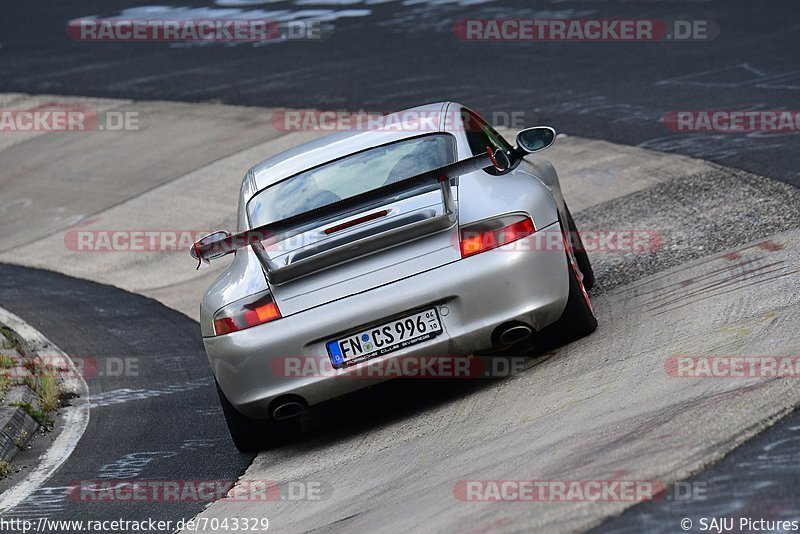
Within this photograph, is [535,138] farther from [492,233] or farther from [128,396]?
[128,396]

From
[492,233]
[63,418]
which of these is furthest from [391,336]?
[63,418]

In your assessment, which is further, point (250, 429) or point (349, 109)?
point (349, 109)

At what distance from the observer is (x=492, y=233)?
234 inches

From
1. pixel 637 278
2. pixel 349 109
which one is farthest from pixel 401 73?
pixel 637 278

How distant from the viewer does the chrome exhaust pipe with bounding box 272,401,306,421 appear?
6.02 meters

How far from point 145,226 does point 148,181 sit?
1776 mm

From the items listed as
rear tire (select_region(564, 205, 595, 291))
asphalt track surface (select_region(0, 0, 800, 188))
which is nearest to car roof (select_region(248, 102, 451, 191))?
rear tire (select_region(564, 205, 595, 291))

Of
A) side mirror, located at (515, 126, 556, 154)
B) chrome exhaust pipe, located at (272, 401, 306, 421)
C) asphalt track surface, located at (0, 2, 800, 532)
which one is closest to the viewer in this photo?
chrome exhaust pipe, located at (272, 401, 306, 421)

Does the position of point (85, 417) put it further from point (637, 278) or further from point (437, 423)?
point (637, 278)

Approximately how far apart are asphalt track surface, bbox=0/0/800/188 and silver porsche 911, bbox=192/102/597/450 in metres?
3.72

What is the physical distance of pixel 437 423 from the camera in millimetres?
5941

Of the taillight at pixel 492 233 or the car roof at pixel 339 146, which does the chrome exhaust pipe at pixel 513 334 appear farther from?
the car roof at pixel 339 146

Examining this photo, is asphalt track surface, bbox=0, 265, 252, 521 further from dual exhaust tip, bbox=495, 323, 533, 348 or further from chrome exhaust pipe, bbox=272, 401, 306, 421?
dual exhaust tip, bbox=495, 323, 533, 348

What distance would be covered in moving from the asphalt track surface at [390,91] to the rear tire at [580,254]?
1.54m
